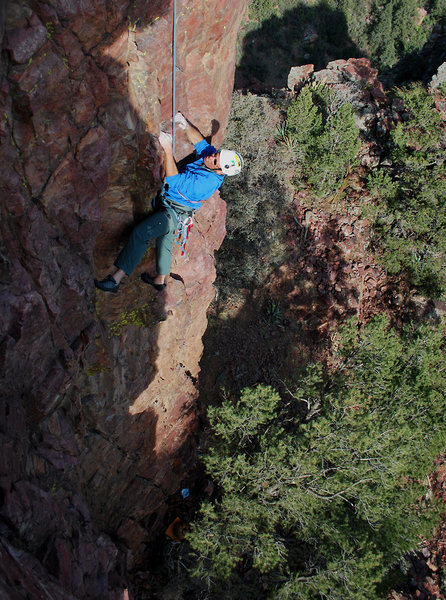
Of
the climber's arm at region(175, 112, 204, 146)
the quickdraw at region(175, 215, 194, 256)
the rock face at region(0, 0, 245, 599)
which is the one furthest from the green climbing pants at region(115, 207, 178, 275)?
the climber's arm at region(175, 112, 204, 146)

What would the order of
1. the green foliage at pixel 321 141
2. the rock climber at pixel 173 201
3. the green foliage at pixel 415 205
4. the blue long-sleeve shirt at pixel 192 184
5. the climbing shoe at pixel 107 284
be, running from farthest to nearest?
1. the green foliage at pixel 415 205
2. the green foliage at pixel 321 141
3. the blue long-sleeve shirt at pixel 192 184
4. the rock climber at pixel 173 201
5. the climbing shoe at pixel 107 284

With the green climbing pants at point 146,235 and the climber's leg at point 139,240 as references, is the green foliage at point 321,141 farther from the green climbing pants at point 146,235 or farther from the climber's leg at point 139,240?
the climber's leg at point 139,240

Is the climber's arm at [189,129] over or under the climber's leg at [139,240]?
over

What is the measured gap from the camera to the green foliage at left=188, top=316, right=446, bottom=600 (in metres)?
9.09

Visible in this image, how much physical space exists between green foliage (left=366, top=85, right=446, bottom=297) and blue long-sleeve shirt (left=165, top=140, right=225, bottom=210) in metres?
11.3

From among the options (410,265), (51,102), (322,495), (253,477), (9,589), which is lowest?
(410,265)

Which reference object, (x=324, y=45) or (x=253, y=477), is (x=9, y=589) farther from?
(x=324, y=45)

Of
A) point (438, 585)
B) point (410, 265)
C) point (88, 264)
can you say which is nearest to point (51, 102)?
point (88, 264)

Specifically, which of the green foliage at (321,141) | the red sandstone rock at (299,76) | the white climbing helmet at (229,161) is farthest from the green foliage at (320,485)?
the red sandstone rock at (299,76)

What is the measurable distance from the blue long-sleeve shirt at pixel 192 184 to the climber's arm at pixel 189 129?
0.69 m

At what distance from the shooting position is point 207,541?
913 centimetres

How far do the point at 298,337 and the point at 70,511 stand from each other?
10.5 m

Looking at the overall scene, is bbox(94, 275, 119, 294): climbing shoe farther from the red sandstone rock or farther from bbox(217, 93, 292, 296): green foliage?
the red sandstone rock

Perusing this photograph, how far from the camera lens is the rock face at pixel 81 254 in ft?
13.6
